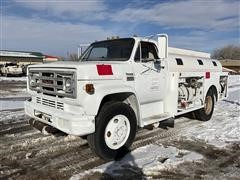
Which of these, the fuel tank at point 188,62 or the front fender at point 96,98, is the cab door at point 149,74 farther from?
the front fender at point 96,98

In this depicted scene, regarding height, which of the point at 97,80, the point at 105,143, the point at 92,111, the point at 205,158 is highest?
the point at 97,80

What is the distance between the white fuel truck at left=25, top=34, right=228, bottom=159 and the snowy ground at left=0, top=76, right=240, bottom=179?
0.40 metres

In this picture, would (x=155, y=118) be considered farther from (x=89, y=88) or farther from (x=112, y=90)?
(x=89, y=88)

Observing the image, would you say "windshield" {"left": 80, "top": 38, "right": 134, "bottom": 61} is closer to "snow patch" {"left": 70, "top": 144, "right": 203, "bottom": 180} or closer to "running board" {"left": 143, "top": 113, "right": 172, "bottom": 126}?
"running board" {"left": 143, "top": 113, "right": 172, "bottom": 126}

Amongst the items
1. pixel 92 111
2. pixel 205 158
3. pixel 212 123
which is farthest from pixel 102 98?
pixel 212 123

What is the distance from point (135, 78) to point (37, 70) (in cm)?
192

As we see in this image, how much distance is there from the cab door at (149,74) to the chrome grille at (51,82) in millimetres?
1480

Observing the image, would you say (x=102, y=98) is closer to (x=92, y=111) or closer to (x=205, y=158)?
(x=92, y=111)

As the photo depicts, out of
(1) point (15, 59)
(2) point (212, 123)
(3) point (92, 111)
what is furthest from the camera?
(1) point (15, 59)

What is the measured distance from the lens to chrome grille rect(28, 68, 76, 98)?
4676mm

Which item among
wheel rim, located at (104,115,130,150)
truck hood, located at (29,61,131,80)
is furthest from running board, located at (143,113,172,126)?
truck hood, located at (29,61,131,80)

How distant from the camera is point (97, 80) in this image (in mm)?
4730

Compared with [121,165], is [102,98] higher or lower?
higher

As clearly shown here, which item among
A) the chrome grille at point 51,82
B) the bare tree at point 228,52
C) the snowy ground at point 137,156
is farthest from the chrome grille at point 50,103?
the bare tree at point 228,52
